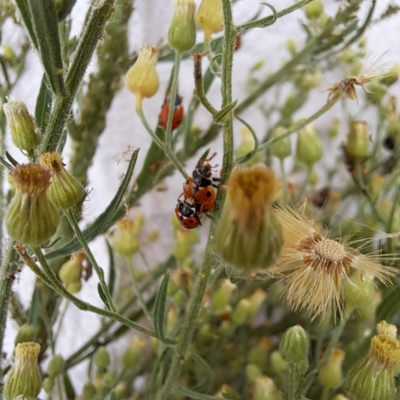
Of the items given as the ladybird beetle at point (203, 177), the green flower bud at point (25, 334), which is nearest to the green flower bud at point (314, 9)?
the ladybird beetle at point (203, 177)

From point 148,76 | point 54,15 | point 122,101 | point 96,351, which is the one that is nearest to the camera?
point 54,15

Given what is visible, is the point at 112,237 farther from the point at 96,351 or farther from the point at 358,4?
the point at 358,4

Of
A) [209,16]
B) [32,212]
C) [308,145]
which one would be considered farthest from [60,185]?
[308,145]

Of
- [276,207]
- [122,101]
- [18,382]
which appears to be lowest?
[18,382]

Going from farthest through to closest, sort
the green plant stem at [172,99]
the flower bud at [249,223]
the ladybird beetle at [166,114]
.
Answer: the ladybird beetle at [166,114]
the green plant stem at [172,99]
the flower bud at [249,223]

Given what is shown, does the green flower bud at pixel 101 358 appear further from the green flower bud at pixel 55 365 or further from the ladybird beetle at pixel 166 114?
the ladybird beetle at pixel 166 114

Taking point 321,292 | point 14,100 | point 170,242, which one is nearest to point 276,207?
point 321,292
